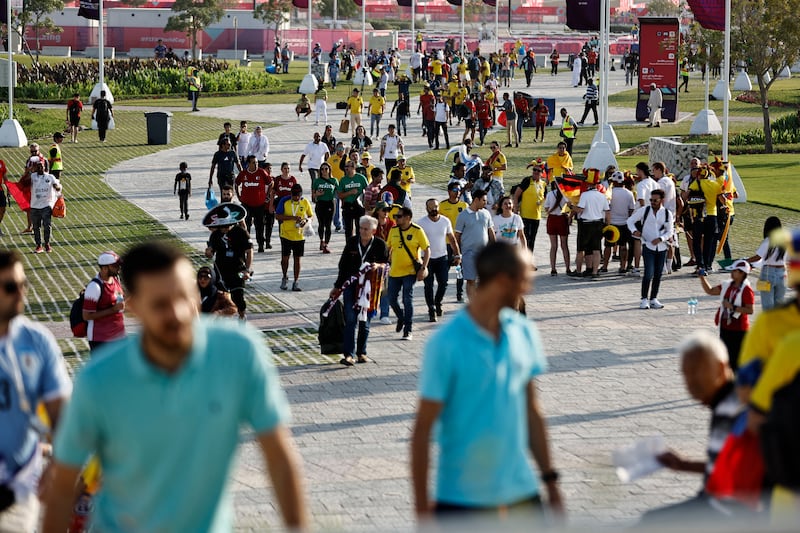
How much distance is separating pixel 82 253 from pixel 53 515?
19.2m

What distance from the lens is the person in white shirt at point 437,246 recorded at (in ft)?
58.1

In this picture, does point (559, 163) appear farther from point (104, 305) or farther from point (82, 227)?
point (104, 305)

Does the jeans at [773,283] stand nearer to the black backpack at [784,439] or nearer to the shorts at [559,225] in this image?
the shorts at [559,225]

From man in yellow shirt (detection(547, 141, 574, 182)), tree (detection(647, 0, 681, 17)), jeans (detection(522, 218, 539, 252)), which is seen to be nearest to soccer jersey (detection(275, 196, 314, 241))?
jeans (detection(522, 218, 539, 252))

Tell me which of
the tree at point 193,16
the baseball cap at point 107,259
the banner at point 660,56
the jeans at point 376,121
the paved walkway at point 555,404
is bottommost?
the paved walkway at point 555,404

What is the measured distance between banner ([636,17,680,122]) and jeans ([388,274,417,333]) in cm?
2827

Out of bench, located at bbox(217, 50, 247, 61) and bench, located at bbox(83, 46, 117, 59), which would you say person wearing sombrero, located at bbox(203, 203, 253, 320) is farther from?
bench, located at bbox(217, 50, 247, 61)

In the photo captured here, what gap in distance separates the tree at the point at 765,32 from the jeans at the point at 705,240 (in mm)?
17008

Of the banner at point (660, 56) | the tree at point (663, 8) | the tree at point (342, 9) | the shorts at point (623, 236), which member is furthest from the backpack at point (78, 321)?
the tree at point (663, 8)

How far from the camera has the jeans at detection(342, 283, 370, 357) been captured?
15.3 m

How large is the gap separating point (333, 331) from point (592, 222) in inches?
275

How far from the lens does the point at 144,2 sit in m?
104

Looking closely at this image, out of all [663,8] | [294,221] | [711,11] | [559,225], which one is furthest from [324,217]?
[663,8]

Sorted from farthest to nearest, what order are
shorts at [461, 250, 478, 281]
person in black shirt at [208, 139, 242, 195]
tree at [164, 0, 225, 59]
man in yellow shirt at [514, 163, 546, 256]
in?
1. tree at [164, 0, 225, 59]
2. person in black shirt at [208, 139, 242, 195]
3. man in yellow shirt at [514, 163, 546, 256]
4. shorts at [461, 250, 478, 281]
